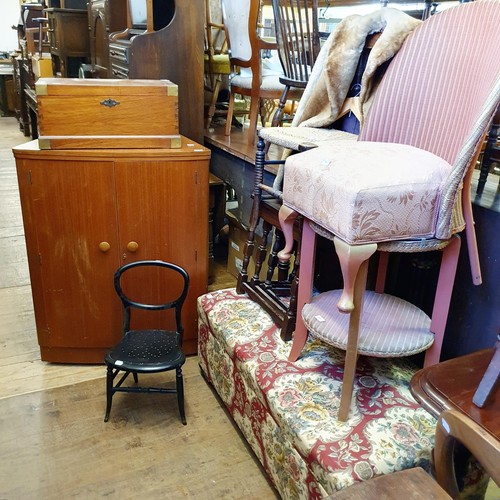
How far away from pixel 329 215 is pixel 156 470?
3.81 ft

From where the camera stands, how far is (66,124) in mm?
2076

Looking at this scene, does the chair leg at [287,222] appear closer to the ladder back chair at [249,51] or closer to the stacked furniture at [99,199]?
the stacked furniture at [99,199]

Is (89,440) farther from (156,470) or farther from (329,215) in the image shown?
(329,215)

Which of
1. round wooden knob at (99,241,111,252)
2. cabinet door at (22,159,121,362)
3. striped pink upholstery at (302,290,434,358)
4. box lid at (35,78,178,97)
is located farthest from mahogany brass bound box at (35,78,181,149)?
striped pink upholstery at (302,290,434,358)

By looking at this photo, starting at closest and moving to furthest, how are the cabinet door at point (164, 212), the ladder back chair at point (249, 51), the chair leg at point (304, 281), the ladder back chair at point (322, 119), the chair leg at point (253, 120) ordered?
1. the chair leg at point (304, 281)
2. the ladder back chair at point (322, 119)
3. the cabinet door at point (164, 212)
4. the ladder back chair at point (249, 51)
5. the chair leg at point (253, 120)

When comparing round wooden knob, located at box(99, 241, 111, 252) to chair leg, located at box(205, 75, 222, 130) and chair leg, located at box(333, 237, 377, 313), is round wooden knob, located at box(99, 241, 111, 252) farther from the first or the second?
chair leg, located at box(205, 75, 222, 130)

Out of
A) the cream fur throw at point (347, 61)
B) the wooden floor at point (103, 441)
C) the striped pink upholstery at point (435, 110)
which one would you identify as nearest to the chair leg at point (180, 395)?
the wooden floor at point (103, 441)

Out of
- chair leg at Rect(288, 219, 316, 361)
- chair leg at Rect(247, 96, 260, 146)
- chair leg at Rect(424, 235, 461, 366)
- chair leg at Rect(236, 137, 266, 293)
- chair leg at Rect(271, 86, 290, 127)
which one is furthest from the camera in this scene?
chair leg at Rect(247, 96, 260, 146)

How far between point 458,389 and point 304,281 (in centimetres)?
55

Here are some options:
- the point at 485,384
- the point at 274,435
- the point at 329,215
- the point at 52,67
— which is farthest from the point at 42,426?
the point at 52,67

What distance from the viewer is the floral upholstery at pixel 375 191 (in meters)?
1.19

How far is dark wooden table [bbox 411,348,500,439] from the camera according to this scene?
119cm

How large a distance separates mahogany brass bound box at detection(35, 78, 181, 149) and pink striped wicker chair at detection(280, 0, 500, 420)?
3.00 feet

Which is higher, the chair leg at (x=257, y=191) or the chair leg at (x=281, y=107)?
the chair leg at (x=281, y=107)
